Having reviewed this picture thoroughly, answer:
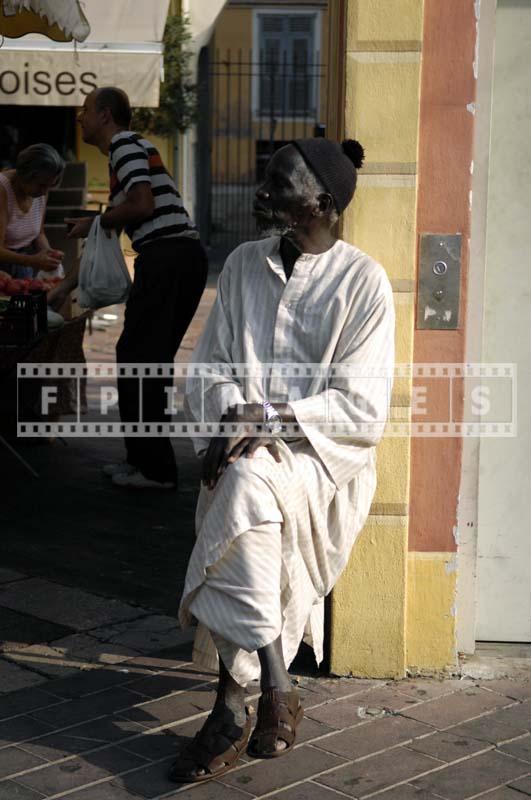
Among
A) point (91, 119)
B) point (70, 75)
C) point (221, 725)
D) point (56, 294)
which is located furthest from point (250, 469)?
point (70, 75)

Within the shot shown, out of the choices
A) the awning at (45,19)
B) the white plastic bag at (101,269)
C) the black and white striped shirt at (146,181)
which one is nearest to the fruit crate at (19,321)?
the white plastic bag at (101,269)

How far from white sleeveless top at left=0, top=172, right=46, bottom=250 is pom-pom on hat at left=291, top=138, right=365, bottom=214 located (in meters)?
4.15

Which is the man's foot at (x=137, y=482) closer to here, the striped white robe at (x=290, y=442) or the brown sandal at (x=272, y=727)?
the striped white robe at (x=290, y=442)

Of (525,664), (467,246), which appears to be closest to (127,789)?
(525,664)

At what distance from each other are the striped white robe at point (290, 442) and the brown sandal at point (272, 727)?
10 centimetres

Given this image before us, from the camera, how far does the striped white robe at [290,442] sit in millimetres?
3326

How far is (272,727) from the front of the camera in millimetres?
3404

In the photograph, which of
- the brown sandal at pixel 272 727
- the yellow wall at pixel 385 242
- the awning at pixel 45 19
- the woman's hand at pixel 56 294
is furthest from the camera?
the woman's hand at pixel 56 294

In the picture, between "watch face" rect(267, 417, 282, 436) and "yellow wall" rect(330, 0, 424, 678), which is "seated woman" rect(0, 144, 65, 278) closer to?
"yellow wall" rect(330, 0, 424, 678)

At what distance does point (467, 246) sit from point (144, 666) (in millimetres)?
1765

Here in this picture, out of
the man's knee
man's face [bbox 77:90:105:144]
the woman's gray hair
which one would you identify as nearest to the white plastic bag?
man's face [bbox 77:90:105:144]

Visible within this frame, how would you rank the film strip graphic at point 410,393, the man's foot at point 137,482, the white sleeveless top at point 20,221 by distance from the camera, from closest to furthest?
the film strip graphic at point 410,393
the man's foot at point 137,482
the white sleeveless top at point 20,221

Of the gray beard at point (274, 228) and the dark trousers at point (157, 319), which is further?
the dark trousers at point (157, 319)

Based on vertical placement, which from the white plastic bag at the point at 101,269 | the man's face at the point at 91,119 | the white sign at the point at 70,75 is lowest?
the white plastic bag at the point at 101,269
